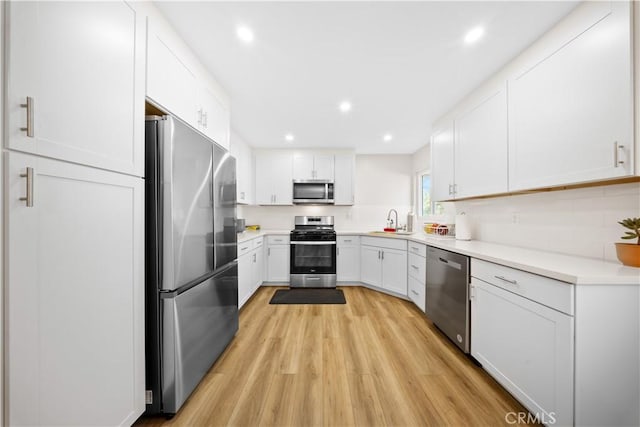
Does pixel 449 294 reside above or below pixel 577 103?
below

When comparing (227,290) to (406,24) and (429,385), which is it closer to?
(429,385)

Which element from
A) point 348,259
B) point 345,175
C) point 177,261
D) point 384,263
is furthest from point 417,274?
point 177,261

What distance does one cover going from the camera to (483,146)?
7.45ft

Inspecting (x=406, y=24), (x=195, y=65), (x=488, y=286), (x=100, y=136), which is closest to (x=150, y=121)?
(x=100, y=136)

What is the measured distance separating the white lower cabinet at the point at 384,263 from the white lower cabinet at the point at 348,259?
0.28ft

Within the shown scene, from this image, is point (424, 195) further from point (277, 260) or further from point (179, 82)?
point (179, 82)

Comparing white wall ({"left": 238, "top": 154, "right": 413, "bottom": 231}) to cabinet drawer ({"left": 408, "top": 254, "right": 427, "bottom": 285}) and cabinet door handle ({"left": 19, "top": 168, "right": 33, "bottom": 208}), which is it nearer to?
cabinet drawer ({"left": 408, "top": 254, "right": 427, "bottom": 285})

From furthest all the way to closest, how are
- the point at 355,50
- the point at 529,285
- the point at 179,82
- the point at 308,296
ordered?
1. the point at 308,296
2. the point at 355,50
3. the point at 179,82
4. the point at 529,285

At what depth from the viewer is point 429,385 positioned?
169 centimetres

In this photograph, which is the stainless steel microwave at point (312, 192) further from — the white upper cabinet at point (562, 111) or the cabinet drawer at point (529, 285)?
the cabinet drawer at point (529, 285)

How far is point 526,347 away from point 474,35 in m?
2.04

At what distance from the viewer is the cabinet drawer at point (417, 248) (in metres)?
2.85

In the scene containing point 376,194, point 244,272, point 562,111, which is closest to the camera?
point 562,111

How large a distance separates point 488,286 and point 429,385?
802 millimetres
